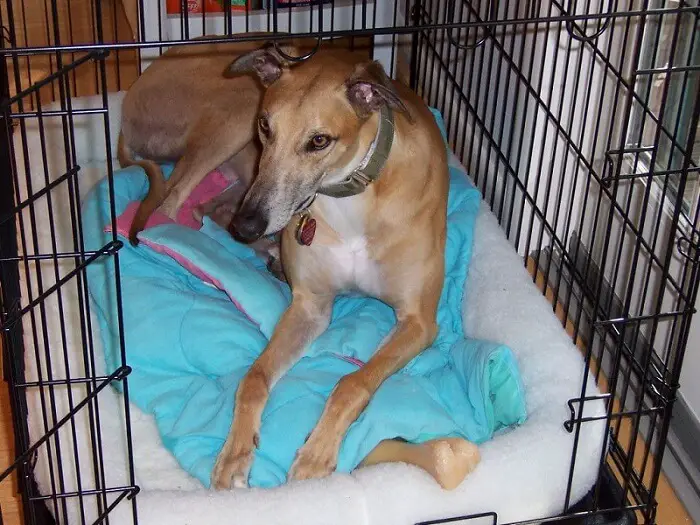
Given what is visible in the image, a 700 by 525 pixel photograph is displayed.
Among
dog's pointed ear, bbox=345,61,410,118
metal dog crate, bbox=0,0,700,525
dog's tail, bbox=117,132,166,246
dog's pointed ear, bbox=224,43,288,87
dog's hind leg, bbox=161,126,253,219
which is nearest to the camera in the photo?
metal dog crate, bbox=0,0,700,525

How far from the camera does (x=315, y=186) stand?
2100mm

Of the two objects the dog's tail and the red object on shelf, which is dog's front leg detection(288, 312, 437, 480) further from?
the red object on shelf

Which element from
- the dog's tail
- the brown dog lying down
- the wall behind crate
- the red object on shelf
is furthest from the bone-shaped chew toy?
the red object on shelf

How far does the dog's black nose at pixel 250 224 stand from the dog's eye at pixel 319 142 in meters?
0.20

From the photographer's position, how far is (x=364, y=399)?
212cm

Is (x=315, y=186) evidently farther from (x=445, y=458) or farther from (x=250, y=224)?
(x=445, y=458)

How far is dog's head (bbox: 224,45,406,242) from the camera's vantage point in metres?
2.02

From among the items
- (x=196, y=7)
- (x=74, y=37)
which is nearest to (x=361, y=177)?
(x=196, y=7)

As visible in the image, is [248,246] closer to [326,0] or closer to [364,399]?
[364,399]

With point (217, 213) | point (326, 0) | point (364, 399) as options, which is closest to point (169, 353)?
point (364, 399)

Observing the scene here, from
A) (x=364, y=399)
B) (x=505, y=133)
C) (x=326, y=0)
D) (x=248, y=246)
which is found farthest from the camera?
(x=326, y=0)

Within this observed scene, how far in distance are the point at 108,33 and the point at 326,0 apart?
157 cm

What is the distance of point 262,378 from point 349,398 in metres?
0.24

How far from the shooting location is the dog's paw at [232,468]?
6.53 ft
